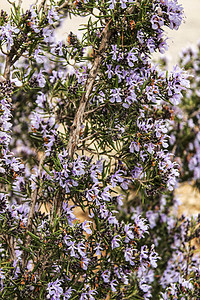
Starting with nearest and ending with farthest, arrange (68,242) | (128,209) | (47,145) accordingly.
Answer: (68,242)
(47,145)
(128,209)

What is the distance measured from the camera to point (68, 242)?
226 centimetres

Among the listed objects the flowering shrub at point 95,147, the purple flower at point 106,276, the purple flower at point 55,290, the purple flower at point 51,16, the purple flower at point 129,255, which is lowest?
the purple flower at point 55,290

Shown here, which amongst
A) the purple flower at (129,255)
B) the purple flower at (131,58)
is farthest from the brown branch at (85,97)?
the purple flower at (129,255)

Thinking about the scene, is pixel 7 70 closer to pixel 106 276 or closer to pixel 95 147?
pixel 95 147

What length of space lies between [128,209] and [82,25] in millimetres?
3009

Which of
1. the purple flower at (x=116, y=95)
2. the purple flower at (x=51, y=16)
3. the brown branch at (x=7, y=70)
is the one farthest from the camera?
the brown branch at (x=7, y=70)

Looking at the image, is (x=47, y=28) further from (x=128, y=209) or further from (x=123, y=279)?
(x=128, y=209)

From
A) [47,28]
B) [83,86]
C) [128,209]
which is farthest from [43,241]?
[128,209]

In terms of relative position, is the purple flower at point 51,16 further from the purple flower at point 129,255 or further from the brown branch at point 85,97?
the purple flower at point 129,255

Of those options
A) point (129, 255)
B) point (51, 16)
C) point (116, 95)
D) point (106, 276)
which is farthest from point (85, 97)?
point (106, 276)

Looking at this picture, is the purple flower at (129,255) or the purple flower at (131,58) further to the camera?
the purple flower at (129,255)

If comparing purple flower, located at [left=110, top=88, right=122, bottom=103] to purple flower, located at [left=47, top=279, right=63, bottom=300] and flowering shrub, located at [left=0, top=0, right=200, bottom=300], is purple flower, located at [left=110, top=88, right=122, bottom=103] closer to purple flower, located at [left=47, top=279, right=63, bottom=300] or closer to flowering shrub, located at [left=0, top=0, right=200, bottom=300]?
flowering shrub, located at [left=0, top=0, right=200, bottom=300]

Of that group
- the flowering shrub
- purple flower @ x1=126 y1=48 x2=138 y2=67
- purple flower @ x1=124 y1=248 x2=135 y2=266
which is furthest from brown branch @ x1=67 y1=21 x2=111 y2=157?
purple flower @ x1=124 y1=248 x2=135 y2=266

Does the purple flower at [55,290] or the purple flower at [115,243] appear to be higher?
the purple flower at [115,243]
